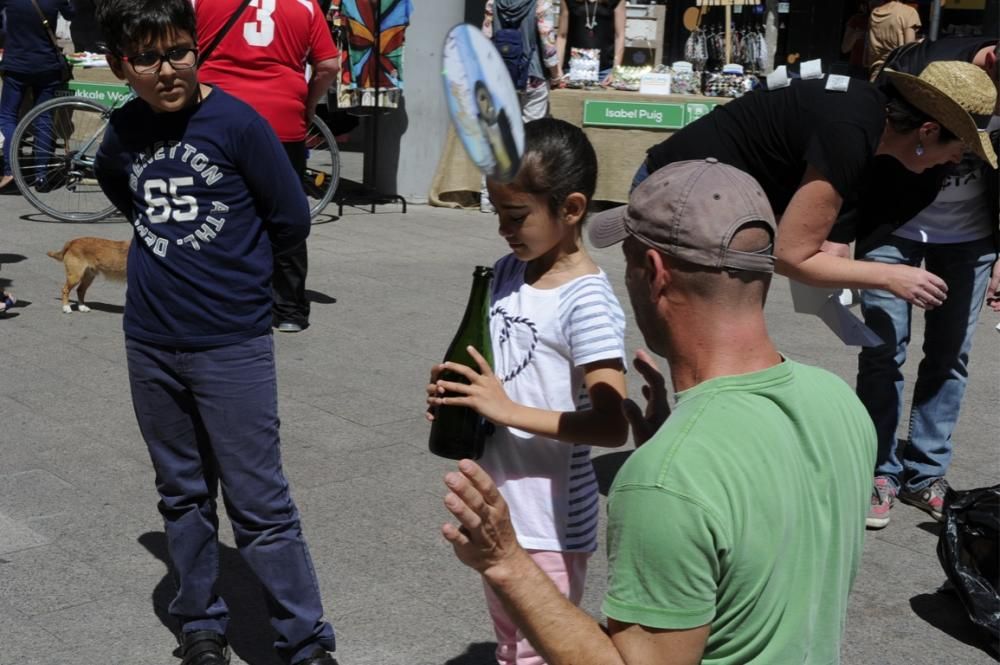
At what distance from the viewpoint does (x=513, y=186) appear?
2682mm

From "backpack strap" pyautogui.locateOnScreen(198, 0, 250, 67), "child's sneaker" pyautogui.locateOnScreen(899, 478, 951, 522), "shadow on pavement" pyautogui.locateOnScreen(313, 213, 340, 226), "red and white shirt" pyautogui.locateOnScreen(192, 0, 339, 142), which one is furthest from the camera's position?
"shadow on pavement" pyautogui.locateOnScreen(313, 213, 340, 226)

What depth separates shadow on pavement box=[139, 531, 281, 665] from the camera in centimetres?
365

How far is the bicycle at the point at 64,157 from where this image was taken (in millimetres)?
9227

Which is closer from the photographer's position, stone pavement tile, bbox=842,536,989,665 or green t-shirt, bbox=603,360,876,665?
green t-shirt, bbox=603,360,876,665

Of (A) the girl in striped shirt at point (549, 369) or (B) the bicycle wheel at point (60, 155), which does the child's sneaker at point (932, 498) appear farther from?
(B) the bicycle wheel at point (60, 155)

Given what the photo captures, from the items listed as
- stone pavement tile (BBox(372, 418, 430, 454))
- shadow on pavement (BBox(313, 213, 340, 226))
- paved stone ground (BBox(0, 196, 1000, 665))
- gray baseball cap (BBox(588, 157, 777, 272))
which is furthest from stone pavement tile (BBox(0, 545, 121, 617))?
shadow on pavement (BBox(313, 213, 340, 226))

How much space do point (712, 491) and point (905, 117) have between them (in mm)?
2591

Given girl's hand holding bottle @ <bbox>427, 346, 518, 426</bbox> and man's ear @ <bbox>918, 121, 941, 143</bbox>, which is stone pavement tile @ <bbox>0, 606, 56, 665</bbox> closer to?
girl's hand holding bottle @ <bbox>427, 346, 518, 426</bbox>

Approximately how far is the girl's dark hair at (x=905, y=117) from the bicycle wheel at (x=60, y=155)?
6.55 m

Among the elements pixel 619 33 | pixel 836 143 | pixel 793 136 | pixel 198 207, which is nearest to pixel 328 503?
pixel 198 207

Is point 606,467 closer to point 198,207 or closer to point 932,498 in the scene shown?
point 932,498

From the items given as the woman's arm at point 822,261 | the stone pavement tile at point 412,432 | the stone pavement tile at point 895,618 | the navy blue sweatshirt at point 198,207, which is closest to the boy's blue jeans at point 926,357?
the stone pavement tile at point 895,618

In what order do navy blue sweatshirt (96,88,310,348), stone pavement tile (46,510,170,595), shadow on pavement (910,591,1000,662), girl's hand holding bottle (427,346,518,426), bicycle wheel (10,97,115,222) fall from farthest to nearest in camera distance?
1. bicycle wheel (10,97,115,222)
2. stone pavement tile (46,510,170,595)
3. shadow on pavement (910,591,1000,662)
4. navy blue sweatshirt (96,88,310,348)
5. girl's hand holding bottle (427,346,518,426)

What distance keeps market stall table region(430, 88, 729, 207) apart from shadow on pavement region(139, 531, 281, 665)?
21.4 feet
